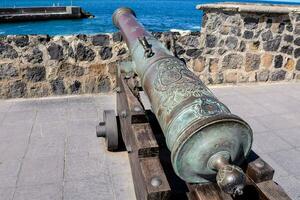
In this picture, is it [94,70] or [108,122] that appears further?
[94,70]

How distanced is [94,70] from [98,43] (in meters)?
0.44

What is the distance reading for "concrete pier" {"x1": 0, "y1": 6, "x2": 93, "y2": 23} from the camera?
43719 millimetres

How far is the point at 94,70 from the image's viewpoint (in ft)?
18.4

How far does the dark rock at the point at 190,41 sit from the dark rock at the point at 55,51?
1.95 metres

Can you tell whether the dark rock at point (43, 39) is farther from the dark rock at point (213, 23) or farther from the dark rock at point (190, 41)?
the dark rock at point (213, 23)

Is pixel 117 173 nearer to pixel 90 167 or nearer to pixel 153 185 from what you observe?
pixel 90 167

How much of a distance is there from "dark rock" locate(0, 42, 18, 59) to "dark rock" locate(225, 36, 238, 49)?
350 centimetres

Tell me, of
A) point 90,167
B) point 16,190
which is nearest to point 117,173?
point 90,167

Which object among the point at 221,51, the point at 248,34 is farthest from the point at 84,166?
the point at 248,34

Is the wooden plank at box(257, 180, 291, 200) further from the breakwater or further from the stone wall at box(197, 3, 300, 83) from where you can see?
the stone wall at box(197, 3, 300, 83)

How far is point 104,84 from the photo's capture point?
18.7ft

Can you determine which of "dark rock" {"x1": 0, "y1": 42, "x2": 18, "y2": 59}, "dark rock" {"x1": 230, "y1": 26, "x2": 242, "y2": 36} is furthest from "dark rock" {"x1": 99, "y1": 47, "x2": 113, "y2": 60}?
"dark rock" {"x1": 230, "y1": 26, "x2": 242, "y2": 36}

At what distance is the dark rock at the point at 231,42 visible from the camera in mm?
6105

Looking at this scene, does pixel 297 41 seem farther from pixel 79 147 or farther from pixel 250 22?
pixel 79 147
